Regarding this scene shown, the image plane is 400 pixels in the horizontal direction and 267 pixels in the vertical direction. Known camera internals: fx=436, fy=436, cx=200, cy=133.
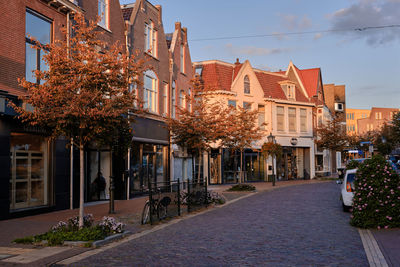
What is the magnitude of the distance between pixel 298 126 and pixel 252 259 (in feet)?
119

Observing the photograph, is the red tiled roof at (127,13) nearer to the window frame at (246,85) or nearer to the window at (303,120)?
the window frame at (246,85)

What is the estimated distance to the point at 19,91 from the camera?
1405cm

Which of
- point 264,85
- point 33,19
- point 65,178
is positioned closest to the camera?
point 33,19

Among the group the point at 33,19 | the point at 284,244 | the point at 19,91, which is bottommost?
the point at 284,244

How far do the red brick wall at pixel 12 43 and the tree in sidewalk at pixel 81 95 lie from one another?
401 centimetres

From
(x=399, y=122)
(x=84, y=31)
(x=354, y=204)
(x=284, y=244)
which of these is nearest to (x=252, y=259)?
(x=284, y=244)

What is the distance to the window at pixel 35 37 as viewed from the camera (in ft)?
47.9

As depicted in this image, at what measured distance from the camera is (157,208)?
12.7m

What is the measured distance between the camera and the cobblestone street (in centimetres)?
756

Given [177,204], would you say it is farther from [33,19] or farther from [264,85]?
[264,85]

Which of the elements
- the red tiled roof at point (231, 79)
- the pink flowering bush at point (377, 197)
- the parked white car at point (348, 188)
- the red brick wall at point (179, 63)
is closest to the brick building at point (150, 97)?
the red brick wall at point (179, 63)

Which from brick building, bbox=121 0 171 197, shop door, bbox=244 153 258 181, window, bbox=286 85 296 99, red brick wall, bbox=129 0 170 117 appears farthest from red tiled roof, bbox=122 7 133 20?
window, bbox=286 85 296 99

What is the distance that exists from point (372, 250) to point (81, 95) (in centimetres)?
681

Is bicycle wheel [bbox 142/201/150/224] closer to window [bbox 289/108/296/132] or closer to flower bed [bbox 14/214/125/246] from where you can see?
flower bed [bbox 14/214/125/246]
